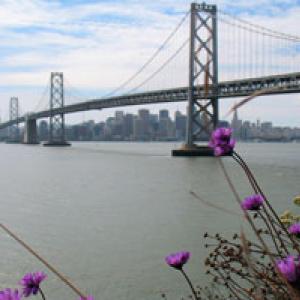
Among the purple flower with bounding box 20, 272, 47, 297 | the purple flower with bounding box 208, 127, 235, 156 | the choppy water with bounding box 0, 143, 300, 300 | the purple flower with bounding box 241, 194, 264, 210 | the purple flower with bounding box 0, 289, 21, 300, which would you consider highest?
the purple flower with bounding box 208, 127, 235, 156

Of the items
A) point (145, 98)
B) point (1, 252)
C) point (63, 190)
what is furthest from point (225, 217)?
point (145, 98)

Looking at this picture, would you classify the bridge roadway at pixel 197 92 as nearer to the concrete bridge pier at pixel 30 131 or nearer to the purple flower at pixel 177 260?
the concrete bridge pier at pixel 30 131

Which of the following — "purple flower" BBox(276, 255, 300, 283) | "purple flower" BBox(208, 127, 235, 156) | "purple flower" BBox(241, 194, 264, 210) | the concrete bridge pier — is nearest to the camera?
"purple flower" BBox(276, 255, 300, 283)

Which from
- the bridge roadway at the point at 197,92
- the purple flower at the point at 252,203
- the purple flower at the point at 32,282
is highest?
the bridge roadway at the point at 197,92

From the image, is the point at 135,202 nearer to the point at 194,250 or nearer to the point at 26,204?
the point at 26,204

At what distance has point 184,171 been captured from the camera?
23.8 meters

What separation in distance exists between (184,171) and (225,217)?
13.5 meters

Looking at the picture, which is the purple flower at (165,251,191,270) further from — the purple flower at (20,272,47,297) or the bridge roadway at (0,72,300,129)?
the bridge roadway at (0,72,300,129)

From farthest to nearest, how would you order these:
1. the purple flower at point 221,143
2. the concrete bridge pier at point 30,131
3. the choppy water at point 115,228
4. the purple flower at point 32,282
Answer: the concrete bridge pier at point 30,131 < the choppy water at point 115,228 < the purple flower at point 32,282 < the purple flower at point 221,143

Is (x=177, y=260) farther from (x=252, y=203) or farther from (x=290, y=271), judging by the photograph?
(x=290, y=271)

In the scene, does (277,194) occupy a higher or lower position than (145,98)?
lower

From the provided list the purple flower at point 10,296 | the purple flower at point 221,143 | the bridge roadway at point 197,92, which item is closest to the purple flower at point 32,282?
the purple flower at point 10,296

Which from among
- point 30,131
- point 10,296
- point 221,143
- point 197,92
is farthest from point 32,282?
point 30,131

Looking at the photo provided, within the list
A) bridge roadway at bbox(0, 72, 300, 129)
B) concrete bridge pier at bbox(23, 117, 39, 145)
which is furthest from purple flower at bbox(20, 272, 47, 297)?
concrete bridge pier at bbox(23, 117, 39, 145)
